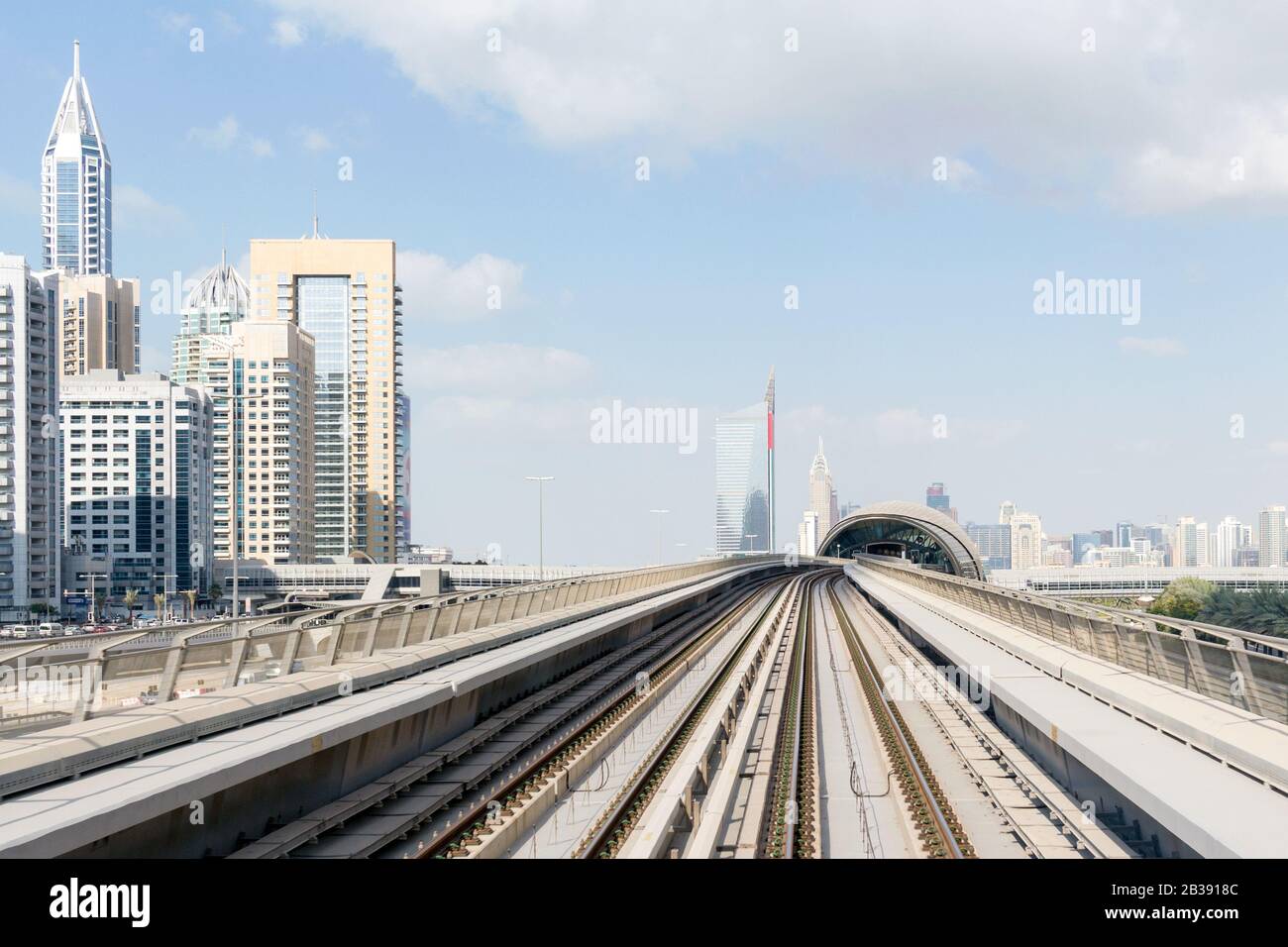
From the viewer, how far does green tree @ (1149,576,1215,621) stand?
42112 millimetres

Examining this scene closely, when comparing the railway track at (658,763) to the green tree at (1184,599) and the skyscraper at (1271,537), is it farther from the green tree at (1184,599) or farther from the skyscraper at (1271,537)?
the skyscraper at (1271,537)

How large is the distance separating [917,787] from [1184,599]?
127ft

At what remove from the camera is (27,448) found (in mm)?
85000

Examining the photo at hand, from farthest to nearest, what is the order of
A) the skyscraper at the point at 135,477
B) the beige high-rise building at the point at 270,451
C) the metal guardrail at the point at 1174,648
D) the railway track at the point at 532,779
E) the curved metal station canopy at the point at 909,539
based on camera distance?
the beige high-rise building at the point at 270,451
the skyscraper at the point at 135,477
the curved metal station canopy at the point at 909,539
the railway track at the point at 532,779
the metal guardrail at the point at 1174,648

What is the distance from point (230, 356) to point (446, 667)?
1252 centimetres

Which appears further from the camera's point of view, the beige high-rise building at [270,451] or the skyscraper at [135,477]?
the beige high-rise building at [270,451]

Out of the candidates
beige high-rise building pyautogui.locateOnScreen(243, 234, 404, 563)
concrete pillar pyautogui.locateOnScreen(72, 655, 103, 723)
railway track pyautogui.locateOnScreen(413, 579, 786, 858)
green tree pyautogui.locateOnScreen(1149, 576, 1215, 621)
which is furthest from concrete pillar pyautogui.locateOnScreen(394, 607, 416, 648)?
beige high-rise building pyautogui.locateOnScreen(243, 234, 404, 563)

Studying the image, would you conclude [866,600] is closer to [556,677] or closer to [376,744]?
[556,677]

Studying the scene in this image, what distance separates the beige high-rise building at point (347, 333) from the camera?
478 feet

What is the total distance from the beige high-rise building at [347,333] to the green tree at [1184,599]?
11395 centimetres

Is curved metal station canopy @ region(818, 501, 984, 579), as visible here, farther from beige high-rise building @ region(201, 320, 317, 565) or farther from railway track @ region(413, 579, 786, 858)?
beige high-rise building @ region(201, 320, 317, 565)

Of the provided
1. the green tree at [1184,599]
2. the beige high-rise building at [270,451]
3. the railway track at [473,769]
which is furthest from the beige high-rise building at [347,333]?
the railway track at [473,769]

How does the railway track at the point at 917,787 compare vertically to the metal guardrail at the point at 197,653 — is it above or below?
below

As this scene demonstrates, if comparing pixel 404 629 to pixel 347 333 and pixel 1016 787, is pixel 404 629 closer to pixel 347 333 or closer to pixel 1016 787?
pixel 1016 787
